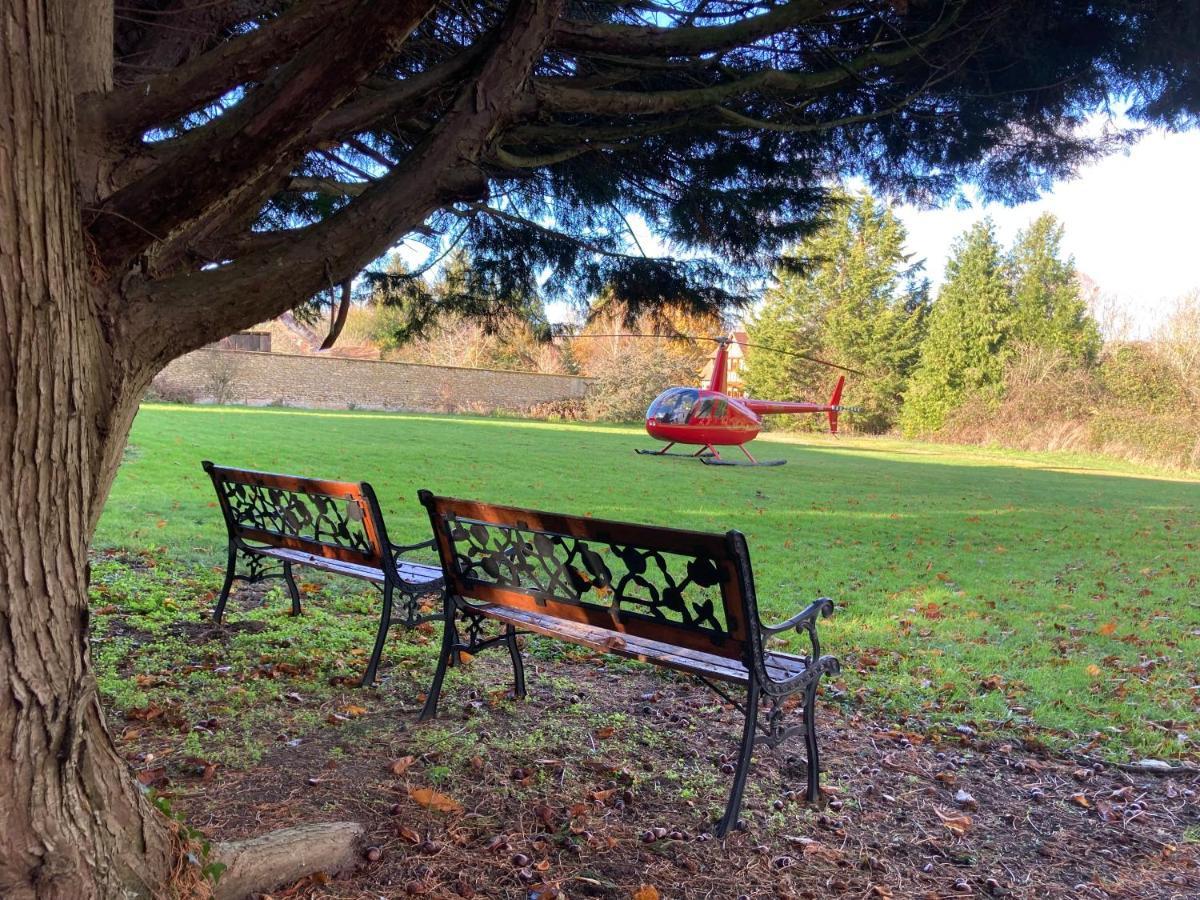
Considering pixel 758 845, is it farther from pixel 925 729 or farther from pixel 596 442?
pixel 596 442

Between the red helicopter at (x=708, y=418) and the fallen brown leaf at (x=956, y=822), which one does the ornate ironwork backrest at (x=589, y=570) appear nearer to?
the fallen brown leaf at (x=956, y=822)

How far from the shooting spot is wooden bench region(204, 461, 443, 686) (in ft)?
12.2

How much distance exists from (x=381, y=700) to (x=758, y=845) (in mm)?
1762

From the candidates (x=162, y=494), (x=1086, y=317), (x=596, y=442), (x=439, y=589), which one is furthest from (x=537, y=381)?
(x=439, y=589)

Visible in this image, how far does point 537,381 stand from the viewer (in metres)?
35.5

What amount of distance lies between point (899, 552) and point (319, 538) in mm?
5804

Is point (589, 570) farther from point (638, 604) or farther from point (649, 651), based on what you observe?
point (649, 651)

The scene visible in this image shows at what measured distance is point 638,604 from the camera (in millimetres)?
3020

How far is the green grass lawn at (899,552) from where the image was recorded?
407 centimetres

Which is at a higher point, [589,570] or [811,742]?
[589,570]

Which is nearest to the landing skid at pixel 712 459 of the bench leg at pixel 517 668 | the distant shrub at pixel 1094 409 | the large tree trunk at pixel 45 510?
the bench leg at pixel 517 668

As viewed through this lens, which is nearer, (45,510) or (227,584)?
(45,510)

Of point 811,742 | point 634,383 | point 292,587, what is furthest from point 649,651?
point 634,383

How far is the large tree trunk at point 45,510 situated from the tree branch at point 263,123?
→ 0.87 ft
